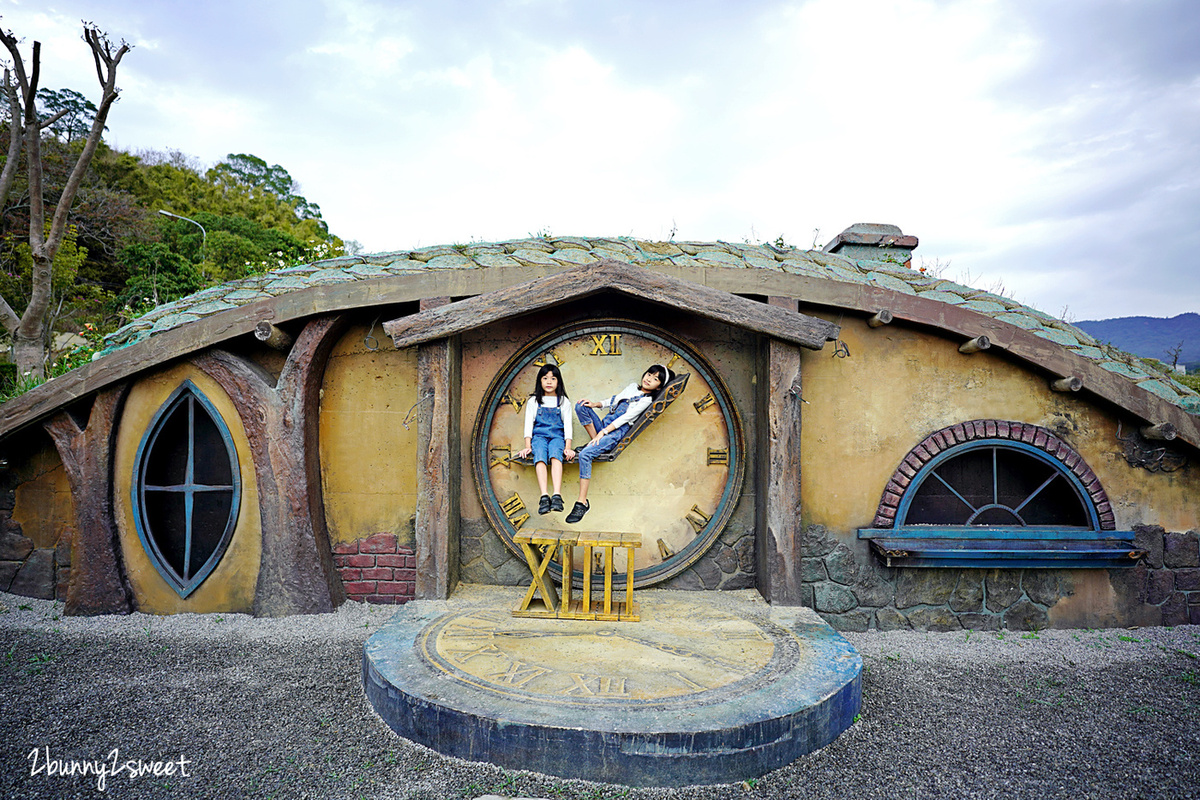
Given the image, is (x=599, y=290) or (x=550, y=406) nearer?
(x=599, y=290)

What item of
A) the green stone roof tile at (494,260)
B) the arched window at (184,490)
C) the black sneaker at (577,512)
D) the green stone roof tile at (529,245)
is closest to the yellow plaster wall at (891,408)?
the black sneaker at (577,512)

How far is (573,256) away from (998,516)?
422 cm

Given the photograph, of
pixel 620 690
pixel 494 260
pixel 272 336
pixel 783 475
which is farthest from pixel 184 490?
pixel 783 475

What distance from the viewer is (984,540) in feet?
16.4

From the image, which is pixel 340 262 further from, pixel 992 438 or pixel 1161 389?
pixel 1161 389

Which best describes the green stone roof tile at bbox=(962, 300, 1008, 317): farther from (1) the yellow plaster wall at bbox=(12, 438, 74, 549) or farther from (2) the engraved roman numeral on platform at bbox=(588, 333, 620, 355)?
(1) the yellow plaster wall at bbox=(12, 438, 74, 549)

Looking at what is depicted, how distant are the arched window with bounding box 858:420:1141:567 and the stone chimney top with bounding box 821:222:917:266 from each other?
215 cm

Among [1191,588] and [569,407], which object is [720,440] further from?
[1191,588]

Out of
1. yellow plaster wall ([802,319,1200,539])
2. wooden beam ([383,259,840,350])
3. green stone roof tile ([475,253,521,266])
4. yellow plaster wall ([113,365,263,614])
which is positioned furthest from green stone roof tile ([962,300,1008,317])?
yellow plaster wall ([113,365,263,614])

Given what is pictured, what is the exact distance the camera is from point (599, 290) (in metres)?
4.82

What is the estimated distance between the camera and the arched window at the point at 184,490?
5.25 metres

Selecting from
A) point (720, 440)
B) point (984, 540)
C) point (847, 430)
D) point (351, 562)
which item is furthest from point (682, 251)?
point (351, 562)

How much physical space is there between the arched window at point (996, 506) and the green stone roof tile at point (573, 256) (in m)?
3.15

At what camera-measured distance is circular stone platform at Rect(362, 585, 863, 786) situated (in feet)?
9.94
